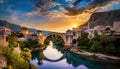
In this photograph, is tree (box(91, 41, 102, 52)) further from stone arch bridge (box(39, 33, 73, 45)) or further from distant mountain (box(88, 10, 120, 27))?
stone arch bridge (box(39, 33, 73, 45))

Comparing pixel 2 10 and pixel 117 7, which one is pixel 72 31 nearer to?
pixel 117 7

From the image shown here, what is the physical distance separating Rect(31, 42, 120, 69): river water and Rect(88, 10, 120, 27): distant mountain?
1.16 meters

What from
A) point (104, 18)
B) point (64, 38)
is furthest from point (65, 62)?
point (104, 18)

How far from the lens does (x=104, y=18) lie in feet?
27.0

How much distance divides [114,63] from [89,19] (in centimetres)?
161

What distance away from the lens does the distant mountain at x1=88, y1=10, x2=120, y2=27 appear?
8.15m

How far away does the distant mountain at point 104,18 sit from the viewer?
8.15 m

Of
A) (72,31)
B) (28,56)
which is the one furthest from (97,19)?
(28,56)

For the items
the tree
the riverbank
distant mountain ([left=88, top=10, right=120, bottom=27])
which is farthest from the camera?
the tree

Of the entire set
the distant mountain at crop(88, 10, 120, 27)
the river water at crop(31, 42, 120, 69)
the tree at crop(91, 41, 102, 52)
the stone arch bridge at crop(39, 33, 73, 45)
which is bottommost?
the river water at crop(31, 42, 120, 69)

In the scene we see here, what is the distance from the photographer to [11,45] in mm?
6891

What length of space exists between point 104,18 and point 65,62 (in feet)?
6.29

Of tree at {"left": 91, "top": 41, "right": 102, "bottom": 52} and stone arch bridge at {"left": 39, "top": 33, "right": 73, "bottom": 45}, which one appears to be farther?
stone arch bridge at {"left": 39, "top": 33, "right": 73, "bottom": 45}

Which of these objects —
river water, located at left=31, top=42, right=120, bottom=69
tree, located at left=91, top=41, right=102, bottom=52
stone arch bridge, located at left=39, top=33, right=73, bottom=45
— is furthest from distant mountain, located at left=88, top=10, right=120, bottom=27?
river water, located at left=31, top=42, right=120, bottom=69
